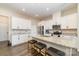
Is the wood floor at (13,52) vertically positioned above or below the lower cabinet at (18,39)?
below

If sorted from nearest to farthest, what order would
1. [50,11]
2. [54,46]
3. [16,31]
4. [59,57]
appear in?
[59,57] → [54,46] → [50,11] → [16,31]

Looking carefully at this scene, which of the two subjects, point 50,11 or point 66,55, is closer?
point 66,55

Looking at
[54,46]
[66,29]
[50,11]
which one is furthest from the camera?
[66,29]

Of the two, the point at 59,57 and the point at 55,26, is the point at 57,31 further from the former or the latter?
the point at 59,57

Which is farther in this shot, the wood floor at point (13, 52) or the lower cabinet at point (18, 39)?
the lower cabinet at point (18, 39)

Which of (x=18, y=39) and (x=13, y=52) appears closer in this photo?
(x=13, y=52)

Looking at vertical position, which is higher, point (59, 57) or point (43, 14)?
point (43, 14)

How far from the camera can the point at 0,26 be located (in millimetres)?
3518

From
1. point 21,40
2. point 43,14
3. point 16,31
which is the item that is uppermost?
point 43,14

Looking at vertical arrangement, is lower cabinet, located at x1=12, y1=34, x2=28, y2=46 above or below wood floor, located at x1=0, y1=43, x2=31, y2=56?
above

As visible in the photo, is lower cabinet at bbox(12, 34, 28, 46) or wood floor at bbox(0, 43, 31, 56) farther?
lower cabinet at bbox(12, 34, 28, 46)

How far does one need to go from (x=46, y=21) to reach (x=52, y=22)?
0.18 metres

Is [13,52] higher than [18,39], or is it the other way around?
[18,39]

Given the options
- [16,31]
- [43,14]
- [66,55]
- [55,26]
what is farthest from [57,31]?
[16,31]
